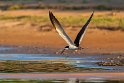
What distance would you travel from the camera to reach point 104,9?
Answer: 3238cm

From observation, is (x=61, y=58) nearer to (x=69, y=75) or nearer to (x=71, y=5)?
(x=69, y=75)

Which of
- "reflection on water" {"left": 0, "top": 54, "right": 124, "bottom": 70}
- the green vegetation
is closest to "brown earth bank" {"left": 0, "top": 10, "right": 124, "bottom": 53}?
the green vegetation

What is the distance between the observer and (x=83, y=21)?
27.4 metres

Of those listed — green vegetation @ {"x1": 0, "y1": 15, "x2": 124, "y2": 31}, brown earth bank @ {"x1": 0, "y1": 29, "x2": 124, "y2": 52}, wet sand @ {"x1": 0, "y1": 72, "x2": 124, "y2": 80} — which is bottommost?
wet sand @ {"x1": 0, "y1": 72, "x2": 124, "y2": 80}

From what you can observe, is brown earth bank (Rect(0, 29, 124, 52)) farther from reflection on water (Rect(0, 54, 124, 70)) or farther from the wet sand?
the wet sand

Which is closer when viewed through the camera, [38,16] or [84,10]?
[38,16]

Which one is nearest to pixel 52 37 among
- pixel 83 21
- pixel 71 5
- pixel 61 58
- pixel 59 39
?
pixel 59 39

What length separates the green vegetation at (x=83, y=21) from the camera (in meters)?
26.3

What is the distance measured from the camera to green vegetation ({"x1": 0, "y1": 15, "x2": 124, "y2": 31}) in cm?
2627

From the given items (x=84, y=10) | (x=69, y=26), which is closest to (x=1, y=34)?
→ (x=69, y=26)

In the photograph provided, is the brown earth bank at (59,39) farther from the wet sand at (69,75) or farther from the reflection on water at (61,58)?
the wet sand at (69,75)

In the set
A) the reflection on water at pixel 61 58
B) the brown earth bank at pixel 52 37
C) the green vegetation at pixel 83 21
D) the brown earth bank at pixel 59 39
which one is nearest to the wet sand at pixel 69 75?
the reflection on water at pixel 61 58

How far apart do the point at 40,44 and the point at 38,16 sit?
15.9 feet

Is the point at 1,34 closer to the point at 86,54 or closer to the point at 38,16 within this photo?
the point at 38,16
